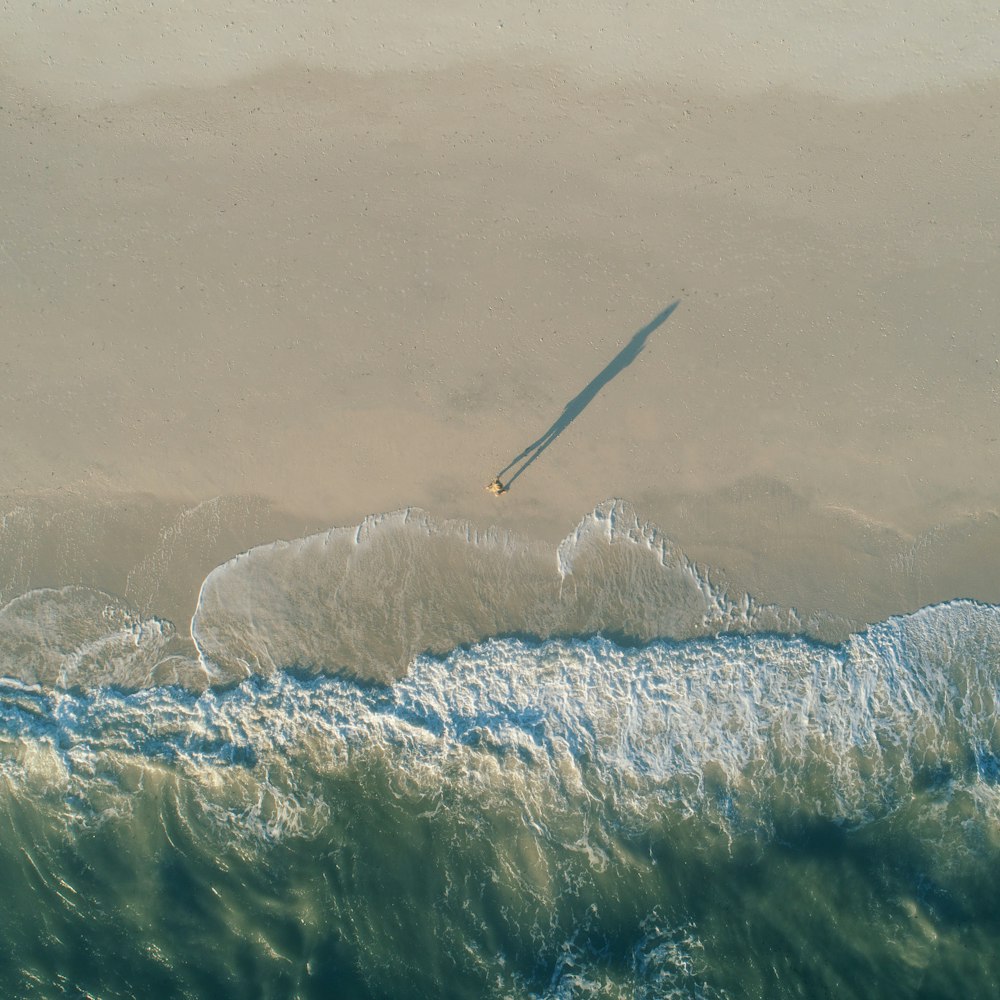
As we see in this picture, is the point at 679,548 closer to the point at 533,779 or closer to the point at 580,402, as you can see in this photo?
the point at 580,402

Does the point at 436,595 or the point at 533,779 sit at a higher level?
the point at 436,595

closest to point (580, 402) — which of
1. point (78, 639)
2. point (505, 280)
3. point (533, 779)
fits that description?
point (505, 280)

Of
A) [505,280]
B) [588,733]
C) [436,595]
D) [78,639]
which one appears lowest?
[588,733]

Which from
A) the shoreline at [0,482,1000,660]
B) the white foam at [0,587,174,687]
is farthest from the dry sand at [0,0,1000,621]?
the white foam at [0,587,174,687]

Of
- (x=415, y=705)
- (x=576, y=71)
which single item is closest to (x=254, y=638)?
(x=415, y=705)

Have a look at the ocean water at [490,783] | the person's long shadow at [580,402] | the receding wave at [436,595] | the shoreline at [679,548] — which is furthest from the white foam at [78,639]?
the person's long shadow at [580,402]

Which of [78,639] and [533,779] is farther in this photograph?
[78,639]

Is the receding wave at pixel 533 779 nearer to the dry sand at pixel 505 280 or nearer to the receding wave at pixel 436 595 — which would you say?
the receding wave at pixel 436 595
